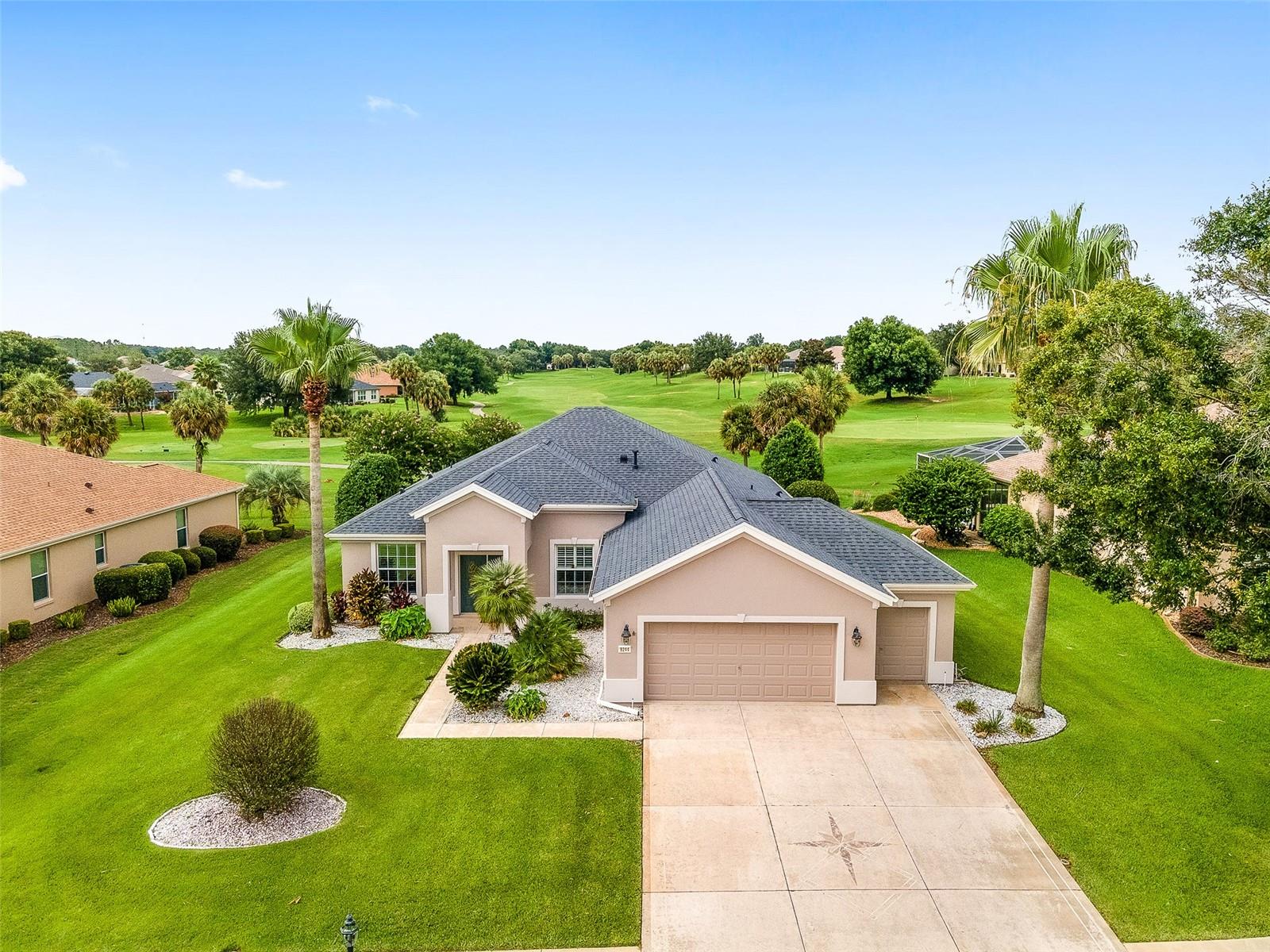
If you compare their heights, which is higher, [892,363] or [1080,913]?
[892,363]

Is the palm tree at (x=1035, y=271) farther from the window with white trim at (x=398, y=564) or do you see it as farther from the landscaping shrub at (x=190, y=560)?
the landscaping shrub at (x=190, y=560)

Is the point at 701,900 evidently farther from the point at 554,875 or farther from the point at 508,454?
the point at 508,454

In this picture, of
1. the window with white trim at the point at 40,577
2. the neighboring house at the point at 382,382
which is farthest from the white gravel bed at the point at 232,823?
the neighboring house at the point at 382,382

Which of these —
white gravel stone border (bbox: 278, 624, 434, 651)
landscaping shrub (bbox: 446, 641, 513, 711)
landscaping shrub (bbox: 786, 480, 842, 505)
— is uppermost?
landscaping shrub (bbox: 786, 480, 842, 505)

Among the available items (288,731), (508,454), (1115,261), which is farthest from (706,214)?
(288,731)

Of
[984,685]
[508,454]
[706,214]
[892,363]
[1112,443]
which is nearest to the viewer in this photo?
[1112,443]

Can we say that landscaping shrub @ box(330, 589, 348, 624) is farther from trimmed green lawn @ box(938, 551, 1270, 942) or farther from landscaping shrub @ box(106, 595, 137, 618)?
trimmed green lawn @ box(938, 551, 1270, 942)

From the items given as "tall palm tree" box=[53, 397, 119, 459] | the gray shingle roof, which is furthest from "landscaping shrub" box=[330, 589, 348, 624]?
"tall palm tree" box=[53, 397, 119, 459]
